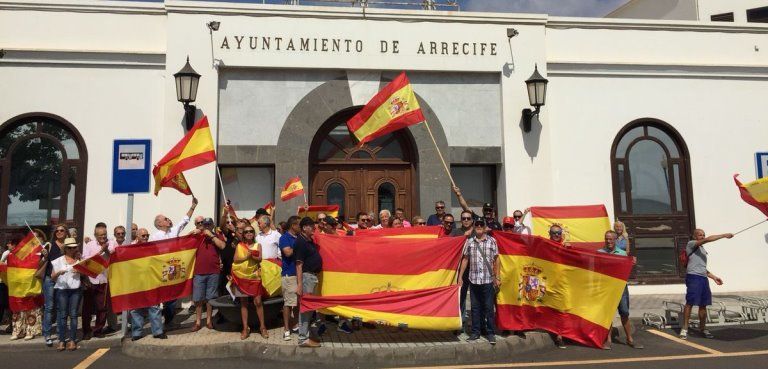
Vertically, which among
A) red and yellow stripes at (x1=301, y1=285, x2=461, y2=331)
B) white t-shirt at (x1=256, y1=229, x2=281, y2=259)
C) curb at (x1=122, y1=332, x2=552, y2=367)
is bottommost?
curb at (x1=122, y1=332, x2=552, y2=367)

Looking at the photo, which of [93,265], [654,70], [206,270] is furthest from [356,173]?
[654,70]

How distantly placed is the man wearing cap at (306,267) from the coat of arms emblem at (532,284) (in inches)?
117

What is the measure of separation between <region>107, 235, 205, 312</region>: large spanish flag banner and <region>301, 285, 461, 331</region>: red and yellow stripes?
2257 mm

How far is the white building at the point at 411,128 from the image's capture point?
10391 millimetres

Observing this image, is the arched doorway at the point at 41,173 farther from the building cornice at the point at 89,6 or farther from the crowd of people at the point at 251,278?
the building cornice at the point at 89,6

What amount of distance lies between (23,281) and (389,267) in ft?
18.3

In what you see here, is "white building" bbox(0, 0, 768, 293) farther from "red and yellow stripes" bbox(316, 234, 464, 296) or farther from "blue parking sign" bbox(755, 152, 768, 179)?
"red and yellow stripes" bbox(316, 234, 464, 296)

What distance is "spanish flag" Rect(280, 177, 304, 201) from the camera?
1030cm

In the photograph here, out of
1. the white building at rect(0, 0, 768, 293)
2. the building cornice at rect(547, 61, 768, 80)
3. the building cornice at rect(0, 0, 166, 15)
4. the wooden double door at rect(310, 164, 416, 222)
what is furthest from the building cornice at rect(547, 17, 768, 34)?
the building cornice at rect(0, 0, 166, 15)

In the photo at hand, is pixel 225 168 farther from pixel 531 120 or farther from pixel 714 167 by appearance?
pixel 714 167

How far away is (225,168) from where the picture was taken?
1095 centimetres

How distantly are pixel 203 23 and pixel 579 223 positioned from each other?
8611 millimetres

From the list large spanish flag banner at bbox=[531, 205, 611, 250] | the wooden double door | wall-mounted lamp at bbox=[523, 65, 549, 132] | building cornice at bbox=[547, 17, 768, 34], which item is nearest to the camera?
large spanish flag banner at bbox=[531, 205, 611, 250]

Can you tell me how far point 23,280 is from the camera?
7.85 meters
